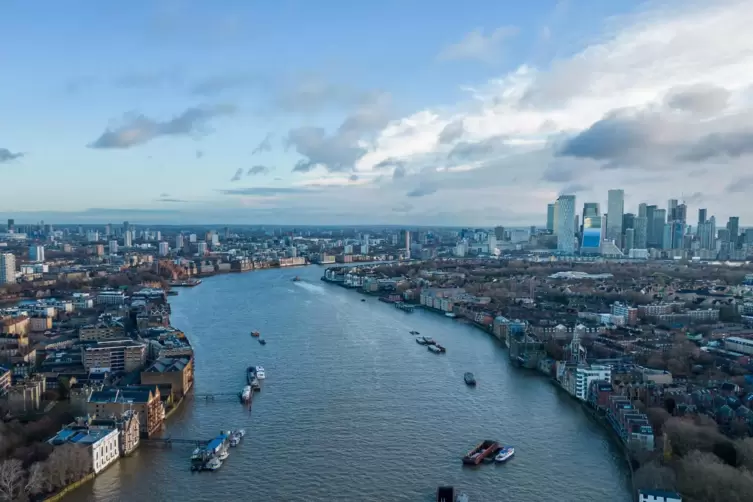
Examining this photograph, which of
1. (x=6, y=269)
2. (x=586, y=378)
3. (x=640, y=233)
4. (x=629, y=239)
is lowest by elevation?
(x=6, y=269)

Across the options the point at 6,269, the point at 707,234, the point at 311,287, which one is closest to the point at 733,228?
the point at 707,234

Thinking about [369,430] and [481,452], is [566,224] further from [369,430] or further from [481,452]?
[481,452]

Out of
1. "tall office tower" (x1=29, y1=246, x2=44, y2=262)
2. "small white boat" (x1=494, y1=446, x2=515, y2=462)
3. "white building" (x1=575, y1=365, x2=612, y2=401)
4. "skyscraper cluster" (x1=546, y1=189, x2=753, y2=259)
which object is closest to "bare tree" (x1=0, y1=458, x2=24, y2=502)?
"small white boat" (x1=494, y1=446, x2=515, y2=462)

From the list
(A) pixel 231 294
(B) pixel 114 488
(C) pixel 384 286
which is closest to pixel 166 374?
(B) pixel 114 488

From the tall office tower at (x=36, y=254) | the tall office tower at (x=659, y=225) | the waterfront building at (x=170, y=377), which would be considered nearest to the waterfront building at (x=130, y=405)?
the waterfront building at (x=170, y=377)

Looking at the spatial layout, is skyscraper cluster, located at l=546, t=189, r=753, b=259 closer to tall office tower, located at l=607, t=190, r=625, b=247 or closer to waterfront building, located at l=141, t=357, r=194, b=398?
tall office tower, located at l=607, t=190, r=625, b=247

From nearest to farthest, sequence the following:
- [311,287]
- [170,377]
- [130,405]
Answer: [130,405]
[170,377]
[311,287]

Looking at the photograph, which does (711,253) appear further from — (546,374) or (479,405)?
(479,405)
